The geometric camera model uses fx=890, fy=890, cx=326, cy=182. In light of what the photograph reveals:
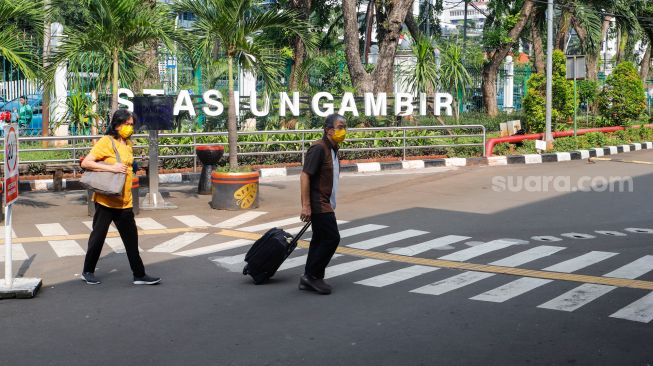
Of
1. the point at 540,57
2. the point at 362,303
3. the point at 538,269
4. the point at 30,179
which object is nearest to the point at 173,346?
the point at 362,303

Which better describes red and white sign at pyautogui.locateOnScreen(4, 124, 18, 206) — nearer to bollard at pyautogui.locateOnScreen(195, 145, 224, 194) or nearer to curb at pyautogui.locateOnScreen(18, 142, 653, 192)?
bollard at pyautogui.locateOnScreen(195, 145, 224, 194)

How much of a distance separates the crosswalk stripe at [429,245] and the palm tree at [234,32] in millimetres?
4491

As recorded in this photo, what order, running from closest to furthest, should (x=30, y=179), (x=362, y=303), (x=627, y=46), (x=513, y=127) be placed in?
(x=362, y=303) < (x=30, y=179) < (x=513, y=127) < (x=627, y=46)

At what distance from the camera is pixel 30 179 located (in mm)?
18125

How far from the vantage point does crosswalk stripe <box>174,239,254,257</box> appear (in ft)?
34.9

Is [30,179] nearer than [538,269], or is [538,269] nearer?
[538,269]

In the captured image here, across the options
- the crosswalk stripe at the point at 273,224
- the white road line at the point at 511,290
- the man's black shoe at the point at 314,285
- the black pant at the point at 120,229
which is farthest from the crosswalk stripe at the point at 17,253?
the white road line at the point at 511,290

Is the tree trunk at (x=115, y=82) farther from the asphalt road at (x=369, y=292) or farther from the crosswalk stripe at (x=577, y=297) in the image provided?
the crosswalk stripe at (x=577, y=297)

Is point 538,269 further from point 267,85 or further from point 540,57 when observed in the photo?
point 540,57

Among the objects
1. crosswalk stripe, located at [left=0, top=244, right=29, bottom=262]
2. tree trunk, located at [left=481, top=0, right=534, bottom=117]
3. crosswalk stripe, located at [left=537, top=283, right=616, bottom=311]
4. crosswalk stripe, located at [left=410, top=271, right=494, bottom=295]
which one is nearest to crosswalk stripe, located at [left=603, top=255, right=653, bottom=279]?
crosswalk stripe, located at [left=537, top=283, right=616, bottom=311]

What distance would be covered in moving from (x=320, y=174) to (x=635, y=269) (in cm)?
369

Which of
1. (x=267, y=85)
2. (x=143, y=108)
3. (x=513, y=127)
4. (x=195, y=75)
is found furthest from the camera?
(x=513, y=127)

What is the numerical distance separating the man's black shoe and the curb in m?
9.74

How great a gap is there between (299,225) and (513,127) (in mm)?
17121
